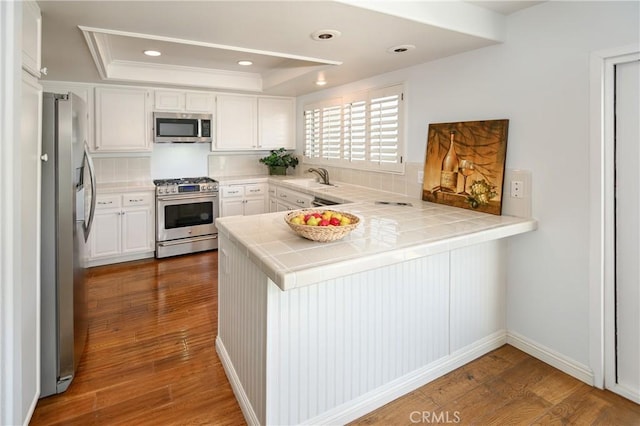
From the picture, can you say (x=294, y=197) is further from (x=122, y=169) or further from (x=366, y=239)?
(x=366, y=239)

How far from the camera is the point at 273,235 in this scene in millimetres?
1992

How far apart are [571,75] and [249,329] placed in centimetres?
234

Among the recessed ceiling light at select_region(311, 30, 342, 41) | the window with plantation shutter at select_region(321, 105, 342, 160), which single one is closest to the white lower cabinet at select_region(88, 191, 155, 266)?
the window with plantation shutter at select_region(321, 105, 342, 160)

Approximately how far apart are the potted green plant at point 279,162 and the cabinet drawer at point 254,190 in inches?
16.5

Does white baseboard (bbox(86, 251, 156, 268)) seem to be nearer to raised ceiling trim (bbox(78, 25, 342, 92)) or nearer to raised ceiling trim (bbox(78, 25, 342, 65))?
raised ceiling trim (bbox(78, 25, 342, 92))

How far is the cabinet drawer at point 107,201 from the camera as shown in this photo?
4.11 metres

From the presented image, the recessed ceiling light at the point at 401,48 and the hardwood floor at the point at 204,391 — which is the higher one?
the recessed ceiling light at the point at 401,48

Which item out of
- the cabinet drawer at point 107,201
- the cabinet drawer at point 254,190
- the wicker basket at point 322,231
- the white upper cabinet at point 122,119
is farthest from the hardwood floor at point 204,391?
the cabinet drawer at point 254,190

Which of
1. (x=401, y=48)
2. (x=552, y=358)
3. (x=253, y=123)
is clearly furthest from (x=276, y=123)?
(x=552, y=358)

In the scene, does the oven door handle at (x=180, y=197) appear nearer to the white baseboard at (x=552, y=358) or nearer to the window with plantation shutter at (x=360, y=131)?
the window with plantation shutter at (x=360, y=131)

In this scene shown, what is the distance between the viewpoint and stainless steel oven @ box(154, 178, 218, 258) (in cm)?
447

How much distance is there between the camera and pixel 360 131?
405 centimetres

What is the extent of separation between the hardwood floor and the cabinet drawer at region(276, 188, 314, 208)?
161cm

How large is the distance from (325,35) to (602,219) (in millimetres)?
2025
